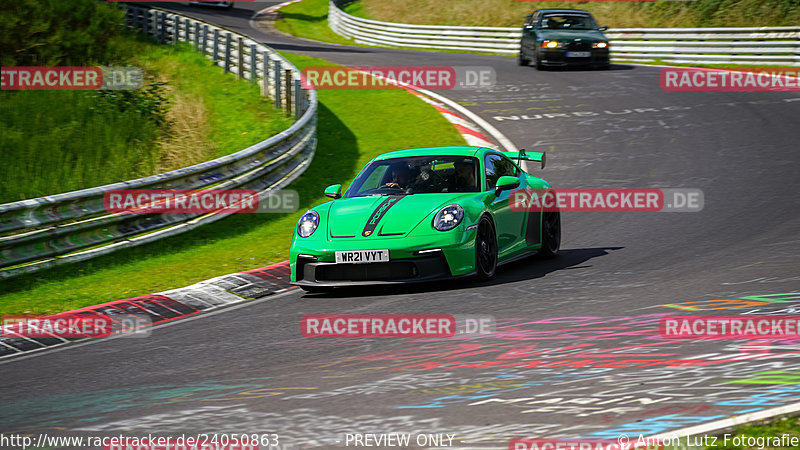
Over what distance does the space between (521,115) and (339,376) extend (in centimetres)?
1526

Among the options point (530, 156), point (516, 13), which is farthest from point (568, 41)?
point (516, 13)

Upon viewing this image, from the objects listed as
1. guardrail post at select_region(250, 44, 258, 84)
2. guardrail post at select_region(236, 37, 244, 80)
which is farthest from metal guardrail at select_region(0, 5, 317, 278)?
guardrail post at select_region(236, 37, 244, 80)

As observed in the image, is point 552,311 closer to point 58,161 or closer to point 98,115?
point 58,161

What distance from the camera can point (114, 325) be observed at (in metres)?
8.45

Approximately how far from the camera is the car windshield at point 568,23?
2630cm

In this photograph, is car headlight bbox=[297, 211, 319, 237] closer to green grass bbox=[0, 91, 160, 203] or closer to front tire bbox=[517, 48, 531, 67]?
green grass bbox=[0, 91, 160, 203]

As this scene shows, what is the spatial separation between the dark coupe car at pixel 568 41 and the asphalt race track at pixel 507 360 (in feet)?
44.4

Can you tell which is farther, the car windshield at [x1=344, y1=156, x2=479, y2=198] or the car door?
the car windshield at [x1=344, y1=156, x2=479, y2=198]

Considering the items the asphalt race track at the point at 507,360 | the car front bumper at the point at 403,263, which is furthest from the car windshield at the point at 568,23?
the car front bumper at the point at 403,263

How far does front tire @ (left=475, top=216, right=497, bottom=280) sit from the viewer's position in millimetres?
9211

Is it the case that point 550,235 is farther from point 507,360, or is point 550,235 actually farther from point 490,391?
point 490,391

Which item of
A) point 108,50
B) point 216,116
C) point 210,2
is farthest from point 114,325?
point 210,2

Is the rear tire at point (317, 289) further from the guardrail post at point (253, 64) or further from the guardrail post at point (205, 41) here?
the guardrail post at point (205, 41)

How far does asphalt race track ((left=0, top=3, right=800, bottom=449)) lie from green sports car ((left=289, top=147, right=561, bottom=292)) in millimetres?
220
